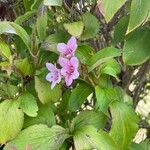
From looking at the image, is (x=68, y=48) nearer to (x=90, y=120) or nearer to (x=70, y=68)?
(x=70, y=68)

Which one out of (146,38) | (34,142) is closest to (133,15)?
(146,38)

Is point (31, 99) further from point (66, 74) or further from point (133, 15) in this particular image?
point (133, 15)

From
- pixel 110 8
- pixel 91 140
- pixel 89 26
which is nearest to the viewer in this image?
pixel 110 8

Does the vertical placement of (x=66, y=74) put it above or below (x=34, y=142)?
above

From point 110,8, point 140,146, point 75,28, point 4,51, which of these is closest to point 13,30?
point 4,51

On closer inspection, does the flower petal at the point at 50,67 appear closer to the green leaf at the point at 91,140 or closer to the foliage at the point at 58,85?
the foliage at the point at 58,85

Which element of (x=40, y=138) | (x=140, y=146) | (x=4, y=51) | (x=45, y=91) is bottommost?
(x=140, y=146)
